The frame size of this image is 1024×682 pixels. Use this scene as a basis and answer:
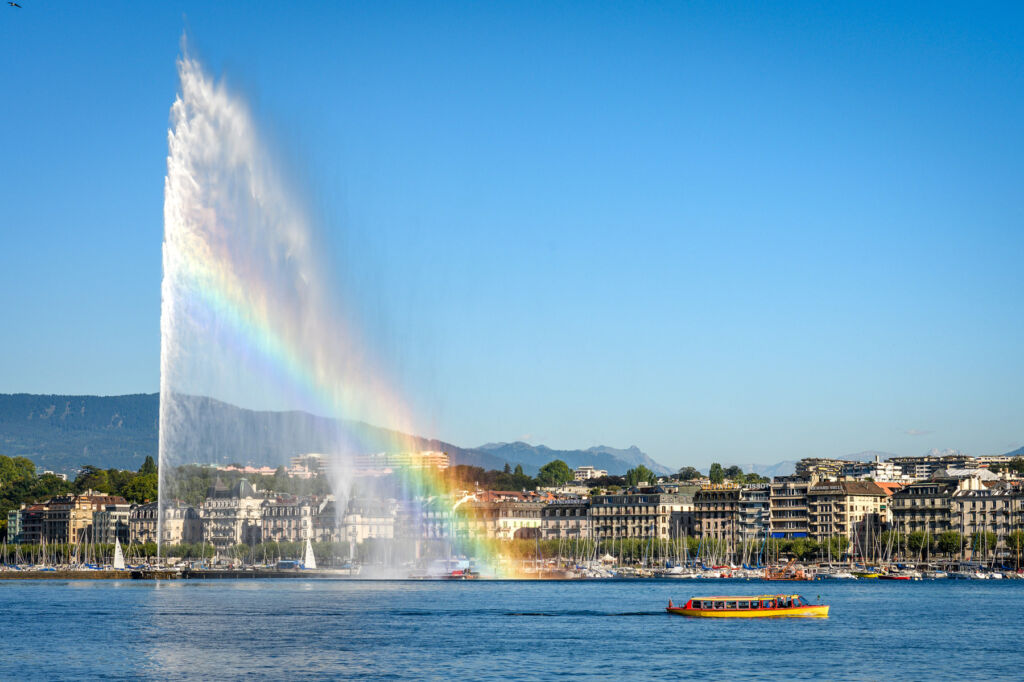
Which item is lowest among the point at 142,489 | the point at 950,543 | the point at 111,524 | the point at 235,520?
the point at 950,543

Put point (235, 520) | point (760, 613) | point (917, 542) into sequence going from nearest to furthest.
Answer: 1. point (760, 613)
2. point (917, 542)
3. point (235, 520)

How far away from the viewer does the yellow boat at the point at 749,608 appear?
6812cm

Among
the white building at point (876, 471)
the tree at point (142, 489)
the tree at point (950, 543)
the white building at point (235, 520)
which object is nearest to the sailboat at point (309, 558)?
the white building at point (235, 520)

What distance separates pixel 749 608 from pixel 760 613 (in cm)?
129

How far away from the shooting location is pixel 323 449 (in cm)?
8725

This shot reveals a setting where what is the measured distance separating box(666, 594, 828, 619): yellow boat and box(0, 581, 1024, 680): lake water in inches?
53.6

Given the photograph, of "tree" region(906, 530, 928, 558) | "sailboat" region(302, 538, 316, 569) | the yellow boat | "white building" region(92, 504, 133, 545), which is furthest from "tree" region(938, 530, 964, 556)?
"white building" region(92, 504, 133, 545)

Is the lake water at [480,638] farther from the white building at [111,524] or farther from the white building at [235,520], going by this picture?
the white building at [111,524]

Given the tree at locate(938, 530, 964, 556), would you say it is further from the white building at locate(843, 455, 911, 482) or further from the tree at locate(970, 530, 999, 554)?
the white building at locate(843, 455, 911, 482)

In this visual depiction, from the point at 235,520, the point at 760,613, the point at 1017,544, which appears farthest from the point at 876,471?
the point at 760,613

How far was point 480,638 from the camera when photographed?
180 ft

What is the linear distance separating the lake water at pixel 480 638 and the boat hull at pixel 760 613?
4.01 feet

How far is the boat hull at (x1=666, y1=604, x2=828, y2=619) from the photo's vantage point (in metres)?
68.0

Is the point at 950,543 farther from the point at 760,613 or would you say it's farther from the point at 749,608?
the point at 760,613
